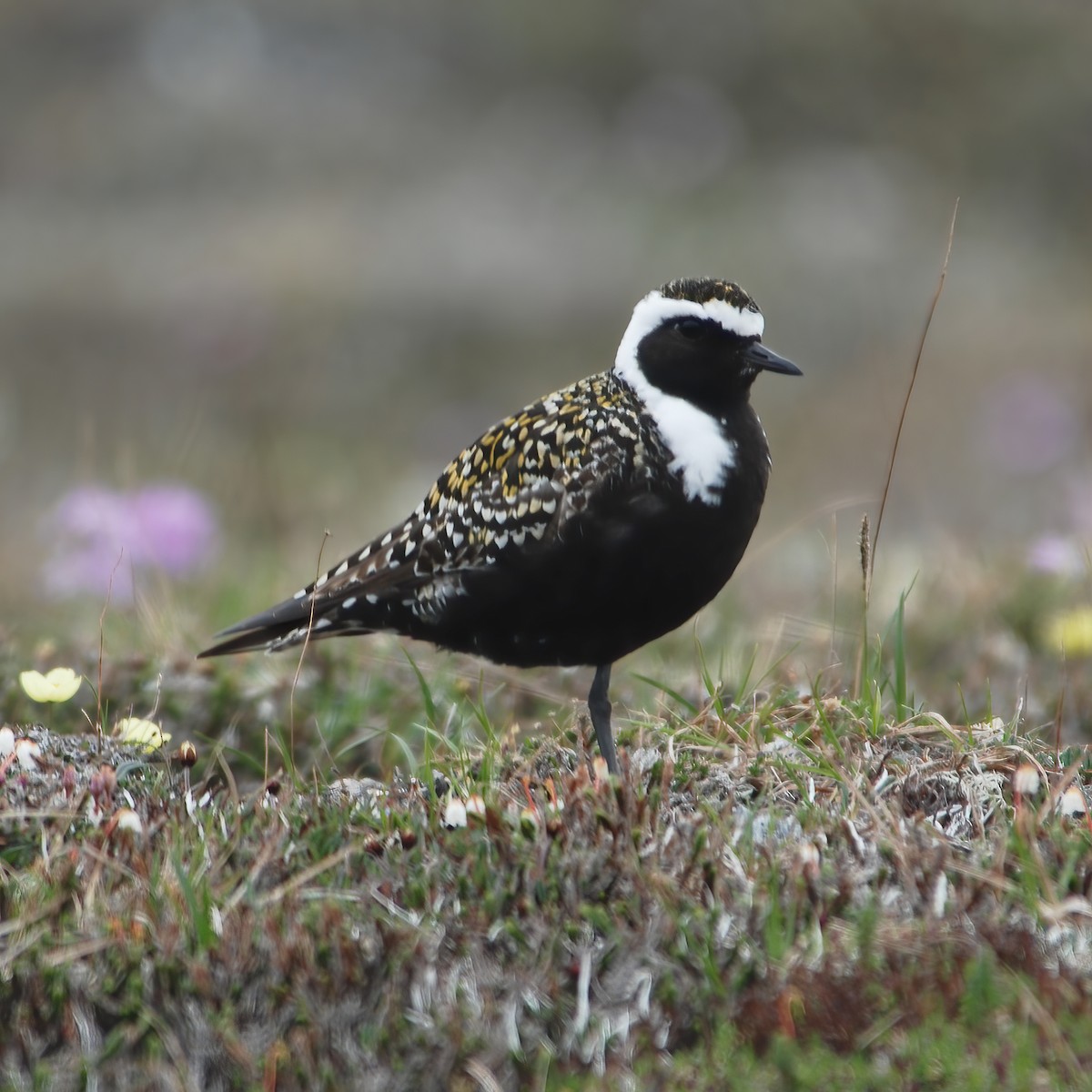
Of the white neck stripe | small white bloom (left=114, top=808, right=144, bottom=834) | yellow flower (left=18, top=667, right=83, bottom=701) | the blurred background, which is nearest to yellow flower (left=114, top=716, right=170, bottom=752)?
yellow flower (left=18, top=667, right=83, bottom=701)

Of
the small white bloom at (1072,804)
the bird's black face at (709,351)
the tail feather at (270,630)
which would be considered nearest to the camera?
the small white bloom at (1072,804)

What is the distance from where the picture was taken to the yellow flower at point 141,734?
14.0ft

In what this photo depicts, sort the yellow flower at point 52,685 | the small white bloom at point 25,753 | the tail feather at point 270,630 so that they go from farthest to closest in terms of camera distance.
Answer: the tail feather at point 270,630
the yellow flower at point 52,685
the small white bloom at point 25,753

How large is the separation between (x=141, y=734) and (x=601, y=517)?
1517 millimetres

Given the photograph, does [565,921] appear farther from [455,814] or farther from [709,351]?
[709,351]

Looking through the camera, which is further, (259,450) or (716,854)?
(259,450)

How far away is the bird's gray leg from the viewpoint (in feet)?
14.2

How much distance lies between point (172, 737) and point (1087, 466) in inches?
330

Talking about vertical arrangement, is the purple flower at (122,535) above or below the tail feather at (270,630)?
above

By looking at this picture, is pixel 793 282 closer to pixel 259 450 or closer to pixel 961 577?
pixel 259 450

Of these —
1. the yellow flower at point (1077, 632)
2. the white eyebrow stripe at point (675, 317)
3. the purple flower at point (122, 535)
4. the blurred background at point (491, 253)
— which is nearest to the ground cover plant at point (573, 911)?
the white eyebrow stripe at point (675, 317)

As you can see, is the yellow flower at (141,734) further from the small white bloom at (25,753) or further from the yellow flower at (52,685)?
the small white bloom at (25,753)

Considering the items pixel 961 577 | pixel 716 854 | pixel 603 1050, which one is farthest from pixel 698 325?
pixel 961 577

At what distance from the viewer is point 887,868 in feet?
11.1
